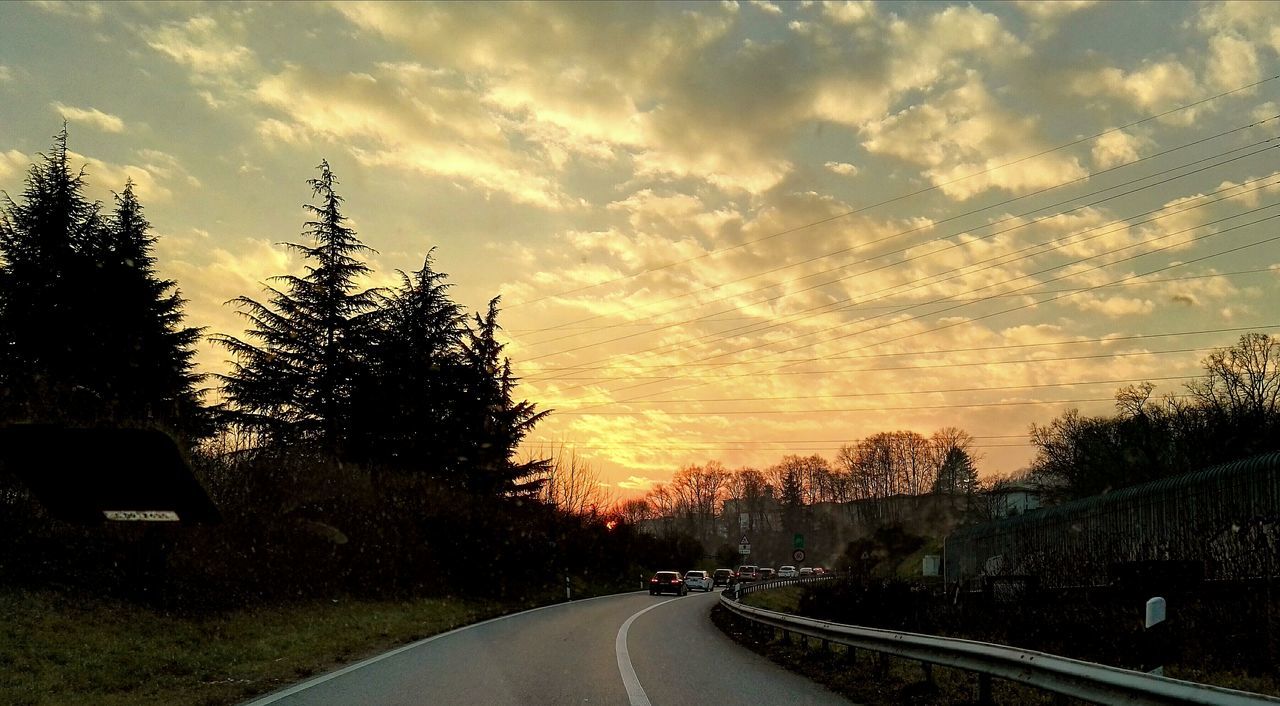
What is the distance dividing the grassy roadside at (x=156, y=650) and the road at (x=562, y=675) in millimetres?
990

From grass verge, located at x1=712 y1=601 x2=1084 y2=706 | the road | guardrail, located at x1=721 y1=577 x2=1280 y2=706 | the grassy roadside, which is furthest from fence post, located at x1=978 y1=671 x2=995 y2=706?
the grassy roadside

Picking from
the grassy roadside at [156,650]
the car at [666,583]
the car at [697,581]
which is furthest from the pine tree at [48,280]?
the car at [697,581]

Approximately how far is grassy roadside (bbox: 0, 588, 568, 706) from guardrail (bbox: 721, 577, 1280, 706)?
7102 millimetres

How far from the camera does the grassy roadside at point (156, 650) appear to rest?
32.7 ft

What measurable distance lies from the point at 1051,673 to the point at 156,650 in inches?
496

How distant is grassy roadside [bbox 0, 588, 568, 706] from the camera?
9.98 metres

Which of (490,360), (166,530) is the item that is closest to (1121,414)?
(490,360)

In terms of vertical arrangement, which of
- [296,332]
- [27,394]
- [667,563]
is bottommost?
[667,563]

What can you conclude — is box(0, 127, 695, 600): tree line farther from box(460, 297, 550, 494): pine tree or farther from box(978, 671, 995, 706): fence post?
box(978, 671, 995, 706): fence post

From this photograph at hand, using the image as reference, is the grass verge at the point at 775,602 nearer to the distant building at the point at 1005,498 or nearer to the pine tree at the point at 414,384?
the pine tree at the point at 414,384

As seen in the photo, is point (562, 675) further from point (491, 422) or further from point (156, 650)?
point (491, 422)

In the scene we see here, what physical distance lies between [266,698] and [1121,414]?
8222cm

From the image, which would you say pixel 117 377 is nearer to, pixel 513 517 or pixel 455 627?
pixel 455 627

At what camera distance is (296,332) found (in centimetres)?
3612
